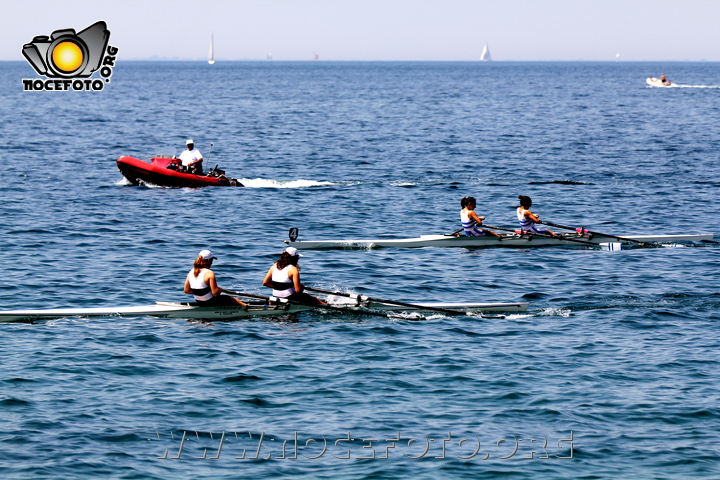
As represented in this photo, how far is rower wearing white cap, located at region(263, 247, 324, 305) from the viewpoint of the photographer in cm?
1991

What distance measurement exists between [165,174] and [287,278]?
65.7 ft

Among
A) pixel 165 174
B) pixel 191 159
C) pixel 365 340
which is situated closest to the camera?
pixel 365 340

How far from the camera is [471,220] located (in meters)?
28.2

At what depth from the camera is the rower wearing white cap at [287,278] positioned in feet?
65.3

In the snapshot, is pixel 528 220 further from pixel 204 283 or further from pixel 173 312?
pixel 173 312

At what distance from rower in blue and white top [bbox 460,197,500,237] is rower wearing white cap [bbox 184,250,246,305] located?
10236 millimetres

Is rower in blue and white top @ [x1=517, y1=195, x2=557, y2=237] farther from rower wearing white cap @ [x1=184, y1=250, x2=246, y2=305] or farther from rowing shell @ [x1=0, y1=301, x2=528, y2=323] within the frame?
rower wearing white cap @ [x1=184, y1=250, x2=246, y2=305]

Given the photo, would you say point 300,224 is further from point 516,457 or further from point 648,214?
point 516,457

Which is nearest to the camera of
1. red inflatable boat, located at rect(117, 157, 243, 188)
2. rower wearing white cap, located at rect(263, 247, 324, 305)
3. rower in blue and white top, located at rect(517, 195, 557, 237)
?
rower wearing white cap, located at rect(263, 247, 324, 305)

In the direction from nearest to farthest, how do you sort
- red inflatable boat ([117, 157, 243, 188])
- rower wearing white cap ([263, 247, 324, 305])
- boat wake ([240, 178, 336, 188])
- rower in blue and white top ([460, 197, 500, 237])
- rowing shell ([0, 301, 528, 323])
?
1. rowing shell ([0, 301, 528, 323])
2. rower wearing white cap ([263, 247, 324, 305])
3. rower in blue and white top ([460, 197, 500, 237])
4. red inflatable boat ([117, 157, 243, 188])
5. boat wake ([240, 178, 336, 188])

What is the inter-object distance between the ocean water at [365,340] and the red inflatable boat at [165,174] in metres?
0.51

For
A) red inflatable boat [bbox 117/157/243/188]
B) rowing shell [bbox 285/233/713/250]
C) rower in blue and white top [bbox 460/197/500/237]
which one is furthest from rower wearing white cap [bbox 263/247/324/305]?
red inflatable boat [bbox 117/157/243/188]

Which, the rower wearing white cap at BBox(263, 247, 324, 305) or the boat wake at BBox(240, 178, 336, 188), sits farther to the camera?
the boat wake at BBox(240, 178, 336, 188)

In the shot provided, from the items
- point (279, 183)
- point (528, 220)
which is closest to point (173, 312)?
point (528, 220)
